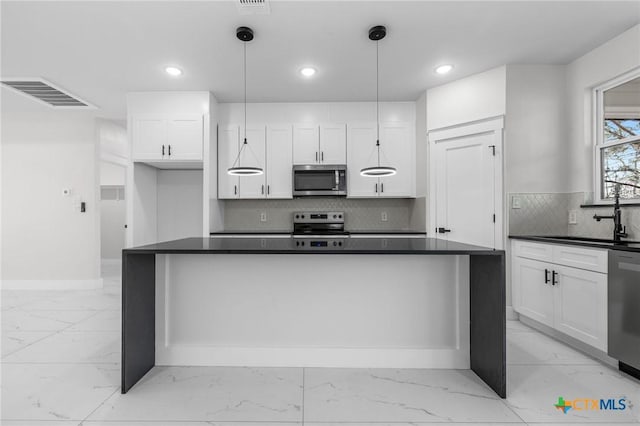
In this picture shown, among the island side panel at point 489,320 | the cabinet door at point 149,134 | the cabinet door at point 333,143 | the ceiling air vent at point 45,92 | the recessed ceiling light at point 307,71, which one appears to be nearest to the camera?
the island side panel at point 489,320

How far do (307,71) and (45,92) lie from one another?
A: 3268 mm

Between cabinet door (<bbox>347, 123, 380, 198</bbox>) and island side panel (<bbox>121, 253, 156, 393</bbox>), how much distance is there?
2.78m

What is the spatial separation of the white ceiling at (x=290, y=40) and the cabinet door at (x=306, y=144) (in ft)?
2.00

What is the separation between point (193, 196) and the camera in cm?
488

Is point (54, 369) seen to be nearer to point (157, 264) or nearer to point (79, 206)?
point (157, 264)

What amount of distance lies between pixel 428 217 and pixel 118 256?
21.2 feet

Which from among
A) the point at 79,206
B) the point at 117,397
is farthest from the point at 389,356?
the point at 79,206

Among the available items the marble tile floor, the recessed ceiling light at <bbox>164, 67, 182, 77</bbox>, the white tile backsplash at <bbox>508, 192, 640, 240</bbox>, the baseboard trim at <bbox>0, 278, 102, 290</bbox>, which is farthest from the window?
the baseboard trim at <bbox>0, 278, 102, 290</bbox>

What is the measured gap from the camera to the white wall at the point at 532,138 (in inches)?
126

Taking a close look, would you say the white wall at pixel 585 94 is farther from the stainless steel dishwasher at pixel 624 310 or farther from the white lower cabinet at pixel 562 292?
the stainless steel dishwasher at pixel 624 310

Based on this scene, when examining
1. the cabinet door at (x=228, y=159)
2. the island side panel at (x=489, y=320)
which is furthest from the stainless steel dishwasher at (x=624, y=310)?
the cabinet door at (x=228, y=159)

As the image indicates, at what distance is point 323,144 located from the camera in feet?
13.8

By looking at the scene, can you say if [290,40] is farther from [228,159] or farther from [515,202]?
[515,202]

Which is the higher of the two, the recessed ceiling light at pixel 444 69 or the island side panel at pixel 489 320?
the recessed ceiling light at pixel 444 69
